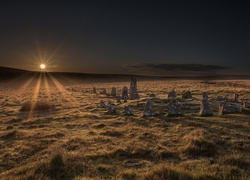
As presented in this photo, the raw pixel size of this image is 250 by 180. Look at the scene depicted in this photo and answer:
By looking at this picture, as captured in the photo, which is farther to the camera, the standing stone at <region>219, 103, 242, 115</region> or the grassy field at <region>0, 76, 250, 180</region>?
the standing stone at <region>219, 103, 242, 115</region>

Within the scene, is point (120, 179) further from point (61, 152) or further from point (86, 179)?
point (61, 152)

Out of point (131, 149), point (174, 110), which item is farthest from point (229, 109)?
point (131, 149)

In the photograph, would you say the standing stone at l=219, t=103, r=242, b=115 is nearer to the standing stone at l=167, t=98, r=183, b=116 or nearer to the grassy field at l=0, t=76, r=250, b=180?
the grassy field at l=0, t=76, r=250, b=180

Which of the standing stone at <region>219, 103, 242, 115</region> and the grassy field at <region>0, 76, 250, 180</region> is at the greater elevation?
the standing stone at <region>219, 103, 242, 115</region>

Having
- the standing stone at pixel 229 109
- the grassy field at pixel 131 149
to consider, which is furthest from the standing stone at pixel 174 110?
the standing stone at pixel 229 109

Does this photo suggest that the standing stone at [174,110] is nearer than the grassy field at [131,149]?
No

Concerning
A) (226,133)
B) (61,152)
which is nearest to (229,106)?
(226,133)

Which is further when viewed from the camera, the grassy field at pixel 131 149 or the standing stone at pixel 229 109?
the standing stone at pixel 229 109

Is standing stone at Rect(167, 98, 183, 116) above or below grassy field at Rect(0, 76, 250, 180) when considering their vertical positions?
above

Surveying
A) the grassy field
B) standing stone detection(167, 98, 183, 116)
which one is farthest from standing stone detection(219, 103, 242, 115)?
Result: standing stone detection(167, 98, 183, 116)

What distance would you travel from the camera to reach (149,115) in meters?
18.0

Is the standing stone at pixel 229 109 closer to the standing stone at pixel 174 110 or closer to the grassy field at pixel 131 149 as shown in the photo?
the grassy field at pixel 131 149

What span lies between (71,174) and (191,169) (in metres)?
5.08

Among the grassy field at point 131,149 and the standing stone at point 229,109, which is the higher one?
the standing stone at point 229,109
